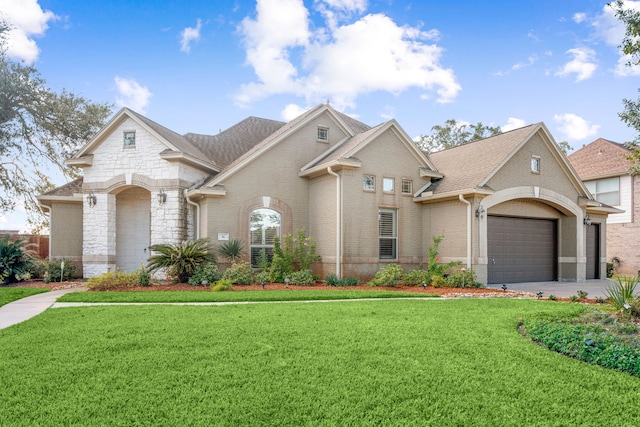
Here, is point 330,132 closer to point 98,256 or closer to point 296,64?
point 296,64

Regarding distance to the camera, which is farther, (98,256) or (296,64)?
(296,64)

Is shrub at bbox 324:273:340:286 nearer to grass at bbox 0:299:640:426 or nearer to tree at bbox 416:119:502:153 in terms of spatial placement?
grass at bbox 0:299:640:426

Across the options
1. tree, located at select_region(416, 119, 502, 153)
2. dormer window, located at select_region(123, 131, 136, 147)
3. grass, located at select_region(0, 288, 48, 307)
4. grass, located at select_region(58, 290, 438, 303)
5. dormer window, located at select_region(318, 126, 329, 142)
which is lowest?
grass, located at select_region(0, 288, 48, 307)

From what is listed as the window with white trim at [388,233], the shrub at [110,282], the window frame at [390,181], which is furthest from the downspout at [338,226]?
the shrub at [110,282]

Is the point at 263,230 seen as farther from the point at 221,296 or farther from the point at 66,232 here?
the point at 66,232

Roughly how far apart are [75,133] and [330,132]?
14566 mm

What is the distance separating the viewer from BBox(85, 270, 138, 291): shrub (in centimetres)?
1259

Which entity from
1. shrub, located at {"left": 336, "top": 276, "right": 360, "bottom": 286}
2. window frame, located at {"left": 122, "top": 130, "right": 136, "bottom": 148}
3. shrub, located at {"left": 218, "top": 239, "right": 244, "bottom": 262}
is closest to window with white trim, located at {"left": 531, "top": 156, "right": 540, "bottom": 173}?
shrub, located at {"left": 336, "top": 276, "right": 360, "bottom": 286}

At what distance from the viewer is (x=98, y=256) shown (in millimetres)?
16391

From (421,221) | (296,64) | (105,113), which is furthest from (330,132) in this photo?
(105,113)

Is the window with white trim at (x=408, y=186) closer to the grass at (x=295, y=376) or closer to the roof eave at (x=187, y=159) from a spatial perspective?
the roof eave at (x=187, y=159)

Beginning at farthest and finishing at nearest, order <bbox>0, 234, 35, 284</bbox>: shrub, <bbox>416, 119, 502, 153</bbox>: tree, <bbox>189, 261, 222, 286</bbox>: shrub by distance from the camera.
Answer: <bbox>416, 119, 502, 153</bbox>: tree, <bbox>0, 234, 35, 284</bbox>: shrub, <bbox>189, 261, 222, 286</bbox>: shrub

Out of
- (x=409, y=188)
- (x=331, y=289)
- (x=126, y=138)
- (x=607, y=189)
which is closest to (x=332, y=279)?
(x=331, y=289)

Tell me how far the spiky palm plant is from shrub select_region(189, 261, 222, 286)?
0.17 meters
